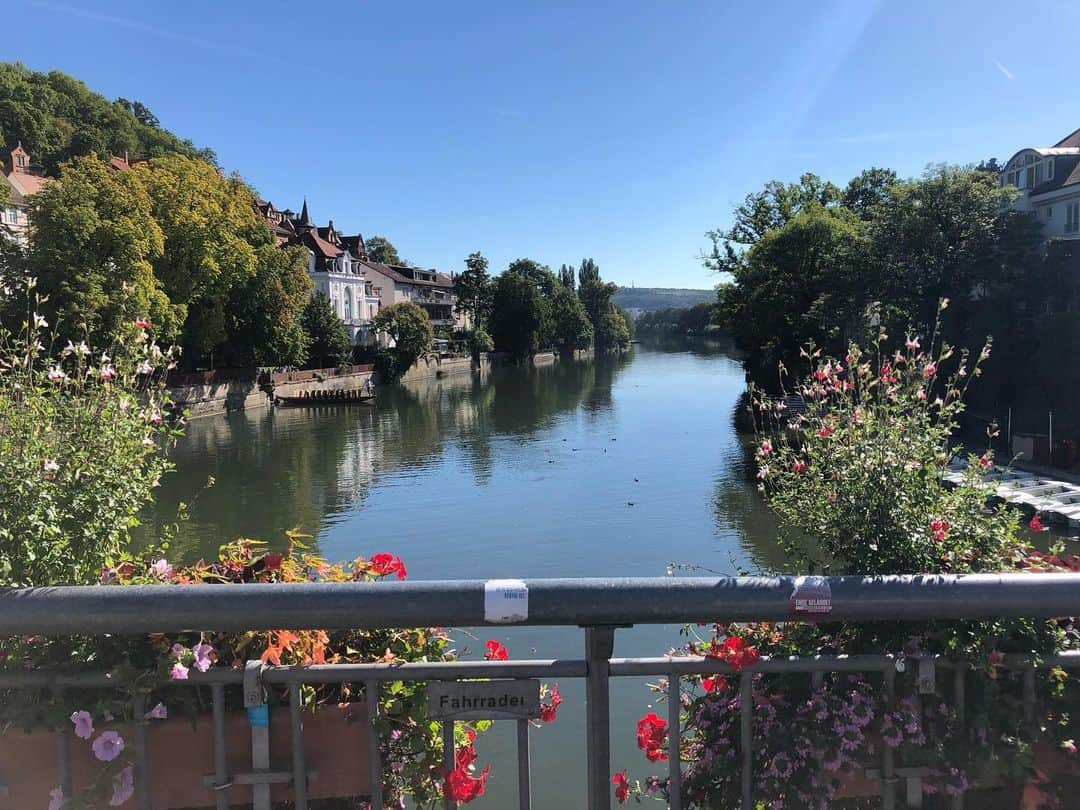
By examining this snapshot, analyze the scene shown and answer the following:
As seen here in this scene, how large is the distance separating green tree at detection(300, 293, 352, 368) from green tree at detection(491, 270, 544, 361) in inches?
1400

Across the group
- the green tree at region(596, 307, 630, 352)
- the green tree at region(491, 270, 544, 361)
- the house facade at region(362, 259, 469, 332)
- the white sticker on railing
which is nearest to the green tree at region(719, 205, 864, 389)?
the white sticker on railing

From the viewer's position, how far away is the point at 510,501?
23.8 metres

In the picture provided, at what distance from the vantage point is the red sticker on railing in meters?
1.86

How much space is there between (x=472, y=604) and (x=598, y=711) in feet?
1.42

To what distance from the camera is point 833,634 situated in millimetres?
2297

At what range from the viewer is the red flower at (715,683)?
2.36 m

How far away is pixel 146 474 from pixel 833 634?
2.41 metres

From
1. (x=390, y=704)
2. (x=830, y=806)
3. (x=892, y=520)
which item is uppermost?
(x=892, y=520)

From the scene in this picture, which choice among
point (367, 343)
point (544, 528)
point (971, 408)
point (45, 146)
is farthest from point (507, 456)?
point (45, 146)

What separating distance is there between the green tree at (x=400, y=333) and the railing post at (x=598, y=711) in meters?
66.6

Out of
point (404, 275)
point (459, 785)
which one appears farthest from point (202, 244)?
point (404, 275)

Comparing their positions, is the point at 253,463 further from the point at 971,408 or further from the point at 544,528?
the point at 971,408

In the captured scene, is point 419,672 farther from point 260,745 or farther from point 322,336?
point 322,336

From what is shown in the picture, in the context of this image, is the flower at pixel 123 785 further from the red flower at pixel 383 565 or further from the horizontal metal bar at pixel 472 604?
the red flower at pixel 383 565
